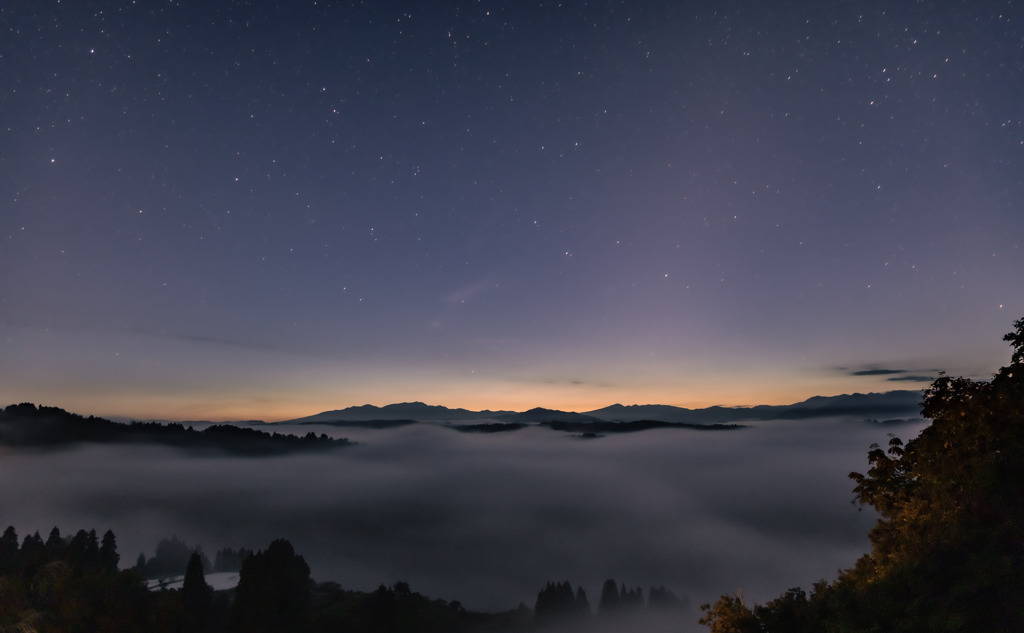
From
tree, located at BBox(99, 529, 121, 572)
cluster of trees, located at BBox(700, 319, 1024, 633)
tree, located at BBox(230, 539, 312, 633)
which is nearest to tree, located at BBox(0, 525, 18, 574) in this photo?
tree, located at BBox(99, 529, 121, 572)

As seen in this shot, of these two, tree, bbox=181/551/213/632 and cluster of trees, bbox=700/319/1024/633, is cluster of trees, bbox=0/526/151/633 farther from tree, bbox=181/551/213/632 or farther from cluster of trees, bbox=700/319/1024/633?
cluster of trees, bbox=700/319/1024/633

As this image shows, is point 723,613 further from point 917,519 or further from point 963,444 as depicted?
point 963,444

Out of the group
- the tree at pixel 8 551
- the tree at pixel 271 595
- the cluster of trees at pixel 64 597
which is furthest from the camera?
the tree at pixel 8 551

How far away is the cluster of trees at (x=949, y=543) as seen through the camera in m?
14.5

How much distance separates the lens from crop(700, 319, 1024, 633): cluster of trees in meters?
14.5

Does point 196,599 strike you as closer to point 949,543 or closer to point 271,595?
point 271,595

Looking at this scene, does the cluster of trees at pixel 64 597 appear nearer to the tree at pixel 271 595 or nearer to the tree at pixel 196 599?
the tree at pixel 196 599

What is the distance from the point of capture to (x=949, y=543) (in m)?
16.2

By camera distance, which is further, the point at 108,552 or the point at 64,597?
the point at 108,552

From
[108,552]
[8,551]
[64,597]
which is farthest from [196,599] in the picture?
[8,551]

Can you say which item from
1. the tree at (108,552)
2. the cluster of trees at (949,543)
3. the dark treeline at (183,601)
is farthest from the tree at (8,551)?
the cluster of trees at (949,543)

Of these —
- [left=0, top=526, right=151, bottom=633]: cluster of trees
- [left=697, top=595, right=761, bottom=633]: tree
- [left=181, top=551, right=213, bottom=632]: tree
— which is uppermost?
[left=697, top=595, right=761, bottom=633]: tree

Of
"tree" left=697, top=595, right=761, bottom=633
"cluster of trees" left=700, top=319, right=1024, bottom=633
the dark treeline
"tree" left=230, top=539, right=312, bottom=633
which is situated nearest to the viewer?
"cluster of trees" left=700, top=319, right=1024, bottom=633

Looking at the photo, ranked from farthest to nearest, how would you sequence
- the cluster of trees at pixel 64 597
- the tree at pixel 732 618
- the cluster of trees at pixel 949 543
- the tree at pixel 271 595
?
the tree at pixel 271 595
the cluster of trees at pixel 64 597
the tree at pixel 732 618
the cluster of trees at pixel 949 543
